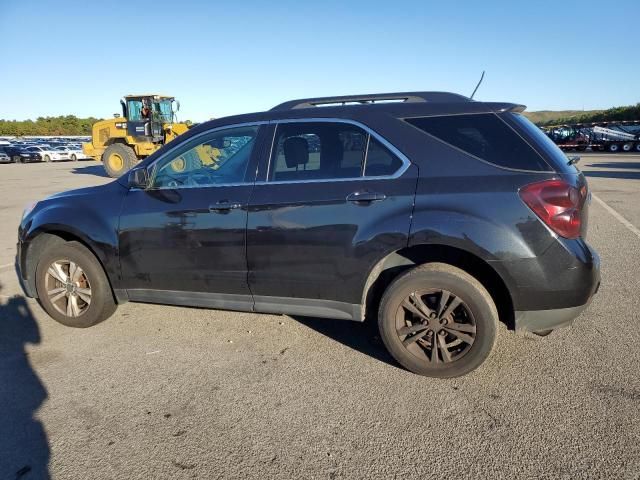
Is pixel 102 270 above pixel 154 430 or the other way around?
above

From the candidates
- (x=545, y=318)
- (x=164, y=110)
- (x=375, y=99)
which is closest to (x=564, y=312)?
(x=545, y=318)

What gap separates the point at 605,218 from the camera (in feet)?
27.3

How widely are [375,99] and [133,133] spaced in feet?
59.9

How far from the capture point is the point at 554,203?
105 inches

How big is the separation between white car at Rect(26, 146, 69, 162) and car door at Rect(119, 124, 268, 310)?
36217 mm

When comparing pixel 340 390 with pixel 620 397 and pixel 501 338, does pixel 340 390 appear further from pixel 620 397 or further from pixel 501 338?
pixel 620 397

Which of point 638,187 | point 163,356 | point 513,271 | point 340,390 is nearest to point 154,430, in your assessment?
point 163,356

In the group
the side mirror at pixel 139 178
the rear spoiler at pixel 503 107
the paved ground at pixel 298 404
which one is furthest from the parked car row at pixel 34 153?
the rear spoiler at pixel 503 107

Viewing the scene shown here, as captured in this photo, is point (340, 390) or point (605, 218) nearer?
point (340, 390)

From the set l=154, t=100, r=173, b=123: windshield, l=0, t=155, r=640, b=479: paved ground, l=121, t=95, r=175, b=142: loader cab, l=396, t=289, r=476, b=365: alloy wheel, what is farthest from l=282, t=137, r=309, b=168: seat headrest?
l=154, t=100, r=173, b=123: windshield

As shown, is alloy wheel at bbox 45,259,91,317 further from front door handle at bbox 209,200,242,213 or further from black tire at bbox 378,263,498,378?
black tire at bbox 378,263,498,378

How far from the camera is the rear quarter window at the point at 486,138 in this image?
2787mm

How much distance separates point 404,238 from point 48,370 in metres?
2.76

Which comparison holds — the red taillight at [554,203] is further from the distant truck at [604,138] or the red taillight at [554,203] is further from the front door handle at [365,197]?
the distant truck at [604,138]
